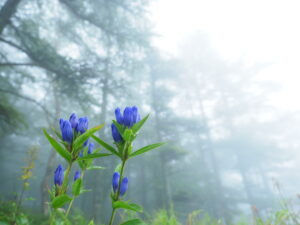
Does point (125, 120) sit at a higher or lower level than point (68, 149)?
higher

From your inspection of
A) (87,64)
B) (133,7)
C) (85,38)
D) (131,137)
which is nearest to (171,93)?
(85,38)

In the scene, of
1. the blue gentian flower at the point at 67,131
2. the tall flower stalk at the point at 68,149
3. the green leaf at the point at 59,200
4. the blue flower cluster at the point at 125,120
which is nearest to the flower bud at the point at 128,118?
the blue flower cluster at the point at 125,120

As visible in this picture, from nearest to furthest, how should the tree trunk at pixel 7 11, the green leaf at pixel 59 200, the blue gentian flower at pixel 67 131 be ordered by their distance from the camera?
1. the green leaf at pixel 59 200
2. the blue gentian flower at pixel 67 131
3. the tree trunk at pixel 7 11

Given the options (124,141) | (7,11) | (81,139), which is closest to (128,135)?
(124,141)

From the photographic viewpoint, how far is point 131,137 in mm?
957

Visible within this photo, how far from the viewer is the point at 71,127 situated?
102 centimetres

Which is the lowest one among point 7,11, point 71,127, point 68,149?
point 68,149

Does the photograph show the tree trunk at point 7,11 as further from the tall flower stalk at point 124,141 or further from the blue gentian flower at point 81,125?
the tall flower stalk at point 124,141

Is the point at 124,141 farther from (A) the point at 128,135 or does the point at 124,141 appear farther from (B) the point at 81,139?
(B) the point at 81,139

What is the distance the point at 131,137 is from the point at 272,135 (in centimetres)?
2680

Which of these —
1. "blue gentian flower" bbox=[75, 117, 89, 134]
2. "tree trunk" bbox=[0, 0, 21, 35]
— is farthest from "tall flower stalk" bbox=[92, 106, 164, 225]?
"tree trunk" bbox=[0, 0, 21, 35]

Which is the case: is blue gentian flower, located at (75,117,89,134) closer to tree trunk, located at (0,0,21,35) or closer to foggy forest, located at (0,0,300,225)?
foggy forest, located at (0,0,300,225)

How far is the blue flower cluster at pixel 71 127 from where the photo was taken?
38.8 inches

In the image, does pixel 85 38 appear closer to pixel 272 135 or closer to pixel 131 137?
pixel 131 137
